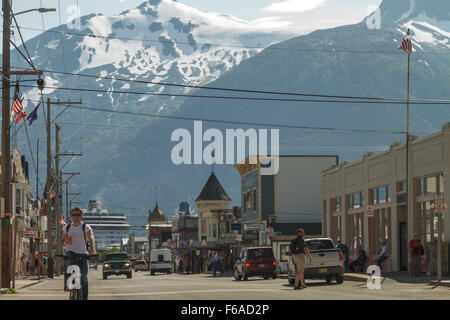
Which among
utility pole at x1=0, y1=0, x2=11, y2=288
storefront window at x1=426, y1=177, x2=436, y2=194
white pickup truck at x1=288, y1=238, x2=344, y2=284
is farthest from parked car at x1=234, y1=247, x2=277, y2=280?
utility pole at x1=0, y1=0, x2=11, y2=288

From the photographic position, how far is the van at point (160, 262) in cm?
8412

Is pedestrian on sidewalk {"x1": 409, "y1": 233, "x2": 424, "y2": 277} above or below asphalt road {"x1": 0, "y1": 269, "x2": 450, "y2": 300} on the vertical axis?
above

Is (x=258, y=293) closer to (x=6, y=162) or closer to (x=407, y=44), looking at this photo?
(x=6, y=162)

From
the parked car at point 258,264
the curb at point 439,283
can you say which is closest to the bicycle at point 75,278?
the curb at point 439,283

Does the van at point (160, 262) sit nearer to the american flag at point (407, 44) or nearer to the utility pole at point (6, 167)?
the american flag at point (407, 44)

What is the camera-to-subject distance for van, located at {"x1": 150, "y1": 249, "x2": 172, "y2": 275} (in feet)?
276

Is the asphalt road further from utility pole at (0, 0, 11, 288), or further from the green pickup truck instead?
the green pickup truck

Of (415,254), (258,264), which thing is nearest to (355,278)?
(415,254)

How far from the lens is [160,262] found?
278 feet

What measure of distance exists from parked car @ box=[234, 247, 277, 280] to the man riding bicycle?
27.4 meters

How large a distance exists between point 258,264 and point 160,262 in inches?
1539

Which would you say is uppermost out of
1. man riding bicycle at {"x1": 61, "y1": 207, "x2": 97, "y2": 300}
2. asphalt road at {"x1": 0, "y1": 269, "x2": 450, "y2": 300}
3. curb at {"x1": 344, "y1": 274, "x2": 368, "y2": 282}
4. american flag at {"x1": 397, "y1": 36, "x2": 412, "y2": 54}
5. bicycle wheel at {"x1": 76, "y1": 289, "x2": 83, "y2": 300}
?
american flag at {"x1": 397, "y1": 36, "x2": 412, "y2": 54}
